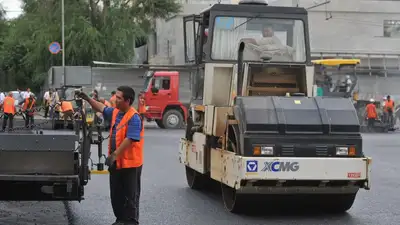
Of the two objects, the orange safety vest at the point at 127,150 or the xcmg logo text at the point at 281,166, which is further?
the xcmg logo text at the point at 281,166

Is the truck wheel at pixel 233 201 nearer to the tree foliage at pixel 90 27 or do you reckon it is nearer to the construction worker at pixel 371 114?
the construction worker at pixel 371 114

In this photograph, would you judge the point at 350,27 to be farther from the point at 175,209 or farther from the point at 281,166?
the point at 281,166

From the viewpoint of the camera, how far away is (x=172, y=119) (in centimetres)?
3053

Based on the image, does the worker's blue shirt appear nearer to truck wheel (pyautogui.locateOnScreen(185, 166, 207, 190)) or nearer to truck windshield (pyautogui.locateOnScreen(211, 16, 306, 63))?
truck windshield (pyautogui.locateOnScreen(211, 16, 306, 63))

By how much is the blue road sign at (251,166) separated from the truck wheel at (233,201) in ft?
2.10

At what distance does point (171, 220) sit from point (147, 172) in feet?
17.9

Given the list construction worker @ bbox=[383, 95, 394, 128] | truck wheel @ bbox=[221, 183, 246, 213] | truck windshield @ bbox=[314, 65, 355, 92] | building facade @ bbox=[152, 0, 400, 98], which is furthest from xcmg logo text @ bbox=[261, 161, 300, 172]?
building facade @ bbox=[152, 0, 400, 98]

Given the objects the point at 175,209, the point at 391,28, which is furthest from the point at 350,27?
the point at 175,209

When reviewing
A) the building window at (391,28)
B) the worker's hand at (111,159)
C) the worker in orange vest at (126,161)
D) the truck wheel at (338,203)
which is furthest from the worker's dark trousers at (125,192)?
the building window at (391,28)

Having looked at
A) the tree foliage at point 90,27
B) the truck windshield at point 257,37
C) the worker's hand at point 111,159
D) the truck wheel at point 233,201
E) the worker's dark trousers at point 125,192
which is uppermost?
the tree foliage at point 90,27

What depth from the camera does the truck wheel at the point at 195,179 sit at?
39.7 ft

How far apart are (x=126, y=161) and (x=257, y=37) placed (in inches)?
170

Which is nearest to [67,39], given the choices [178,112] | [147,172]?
[178,112]

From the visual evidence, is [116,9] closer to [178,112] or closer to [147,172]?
[178,112]
